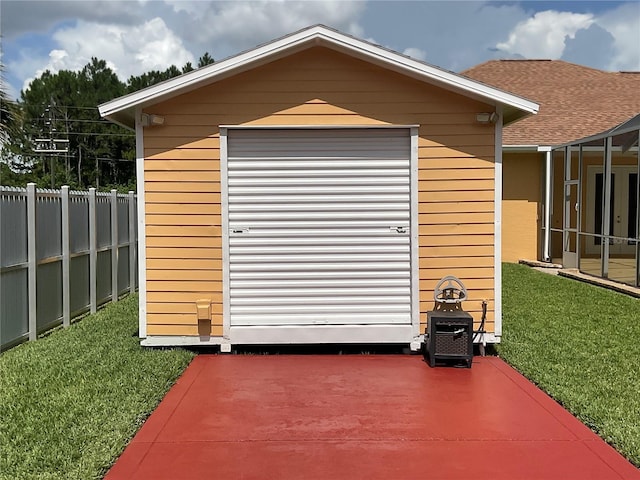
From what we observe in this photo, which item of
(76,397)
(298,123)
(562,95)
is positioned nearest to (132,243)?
(298,123)

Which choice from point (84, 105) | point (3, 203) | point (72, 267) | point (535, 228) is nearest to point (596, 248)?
point (535, 228)

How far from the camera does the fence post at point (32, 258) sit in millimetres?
7438

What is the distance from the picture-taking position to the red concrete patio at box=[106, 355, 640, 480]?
12.6 feet

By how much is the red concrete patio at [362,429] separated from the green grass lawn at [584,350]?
17cm

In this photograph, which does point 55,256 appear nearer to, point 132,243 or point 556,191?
point 132,243

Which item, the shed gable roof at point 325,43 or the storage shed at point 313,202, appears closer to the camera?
the shed gable roof at point 325,43

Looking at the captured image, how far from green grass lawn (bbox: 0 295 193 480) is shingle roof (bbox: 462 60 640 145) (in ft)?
38.4

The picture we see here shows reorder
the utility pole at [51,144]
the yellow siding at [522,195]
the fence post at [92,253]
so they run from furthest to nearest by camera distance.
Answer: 1. the utility pole at [51,144]
2. the yellow siding at [522,195]
3. the fence post at [92,253]

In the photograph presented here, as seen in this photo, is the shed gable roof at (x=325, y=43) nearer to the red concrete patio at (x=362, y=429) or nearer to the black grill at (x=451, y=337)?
the black grill at (x=451, y=337)

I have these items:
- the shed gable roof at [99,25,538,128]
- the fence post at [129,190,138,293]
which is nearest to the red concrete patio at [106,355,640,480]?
the shed gable roof at [99,25,538,128]

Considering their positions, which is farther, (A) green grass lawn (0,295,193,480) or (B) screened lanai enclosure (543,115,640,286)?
(B) screened lanai enclosure (543,115,640,286)

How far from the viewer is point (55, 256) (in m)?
8.28

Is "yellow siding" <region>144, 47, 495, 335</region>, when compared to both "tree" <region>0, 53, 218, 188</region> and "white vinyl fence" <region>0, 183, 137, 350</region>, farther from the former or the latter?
"tree" <region>0, 53, 218, 188</region>

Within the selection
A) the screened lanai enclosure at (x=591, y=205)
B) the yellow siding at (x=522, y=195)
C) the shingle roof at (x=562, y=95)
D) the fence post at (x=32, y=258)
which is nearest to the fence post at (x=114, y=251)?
the fence post at (x=32, y=258)
